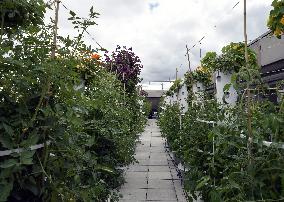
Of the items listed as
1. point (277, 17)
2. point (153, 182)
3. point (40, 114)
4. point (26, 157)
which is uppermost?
point (277, 17)

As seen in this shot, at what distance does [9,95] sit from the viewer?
1403mm

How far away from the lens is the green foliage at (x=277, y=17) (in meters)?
1.64

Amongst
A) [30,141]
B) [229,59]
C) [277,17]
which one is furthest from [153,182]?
[30,141]

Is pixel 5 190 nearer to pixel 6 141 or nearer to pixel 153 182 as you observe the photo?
pixel 6 141

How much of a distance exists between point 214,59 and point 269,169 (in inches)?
96.7

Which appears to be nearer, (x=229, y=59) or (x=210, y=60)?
(x=229, y=59)

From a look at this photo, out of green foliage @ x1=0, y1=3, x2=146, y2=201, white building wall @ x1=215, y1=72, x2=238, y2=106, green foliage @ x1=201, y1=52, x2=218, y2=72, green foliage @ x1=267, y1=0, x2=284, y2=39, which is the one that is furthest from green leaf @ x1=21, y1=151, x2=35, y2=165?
green foliage @ x1=201, y1=52, x2=218, y2=72

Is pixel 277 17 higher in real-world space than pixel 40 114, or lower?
higher

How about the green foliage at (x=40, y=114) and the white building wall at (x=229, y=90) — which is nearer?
the green foliage at (x=40, y=114)

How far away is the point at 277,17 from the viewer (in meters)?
1.72

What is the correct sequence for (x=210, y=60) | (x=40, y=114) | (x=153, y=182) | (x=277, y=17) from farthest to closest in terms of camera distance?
(x=153, y=182) → (x=210, y=60) → (x=277, y=17) → (x=40, y=114)

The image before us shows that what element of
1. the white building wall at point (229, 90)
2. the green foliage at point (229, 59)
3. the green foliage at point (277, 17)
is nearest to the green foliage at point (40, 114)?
the green foliage at point (277, 17)

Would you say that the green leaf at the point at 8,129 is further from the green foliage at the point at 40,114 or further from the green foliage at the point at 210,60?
the green foliage at the point at 210,60

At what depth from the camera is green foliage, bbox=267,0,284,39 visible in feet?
5.39
